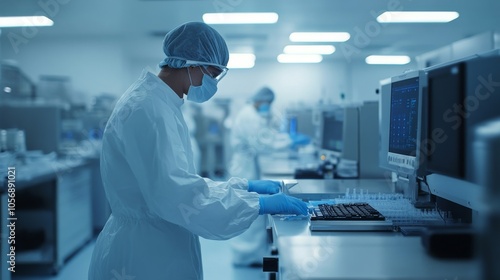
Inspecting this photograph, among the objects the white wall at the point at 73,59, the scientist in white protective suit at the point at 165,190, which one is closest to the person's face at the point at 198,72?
the scientist in white protective suit at the point at 165,190

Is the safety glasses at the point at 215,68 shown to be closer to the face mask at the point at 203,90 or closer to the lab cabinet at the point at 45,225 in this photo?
the face mask at the point at 203,90

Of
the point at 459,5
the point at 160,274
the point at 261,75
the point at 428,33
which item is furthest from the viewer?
the point at 261,75

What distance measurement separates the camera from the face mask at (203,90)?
1.51 meters

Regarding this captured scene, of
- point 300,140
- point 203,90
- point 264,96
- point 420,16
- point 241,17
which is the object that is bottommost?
point 300,140

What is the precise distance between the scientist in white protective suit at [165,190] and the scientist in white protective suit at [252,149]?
2007 millimetres

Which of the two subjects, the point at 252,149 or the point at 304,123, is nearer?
the point at 252,149

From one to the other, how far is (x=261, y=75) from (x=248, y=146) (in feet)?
16.3

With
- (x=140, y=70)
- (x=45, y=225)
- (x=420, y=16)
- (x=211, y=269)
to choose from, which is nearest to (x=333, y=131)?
(x=211, y=269)

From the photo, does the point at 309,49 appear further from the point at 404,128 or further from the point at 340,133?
the point at 404,128

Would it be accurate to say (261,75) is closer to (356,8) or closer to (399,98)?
(356,8)

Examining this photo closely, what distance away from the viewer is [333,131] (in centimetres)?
290

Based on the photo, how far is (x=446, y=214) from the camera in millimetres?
1347

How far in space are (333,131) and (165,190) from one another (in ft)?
6.34

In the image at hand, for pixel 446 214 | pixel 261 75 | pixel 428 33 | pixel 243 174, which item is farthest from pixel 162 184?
pixel 261 75
